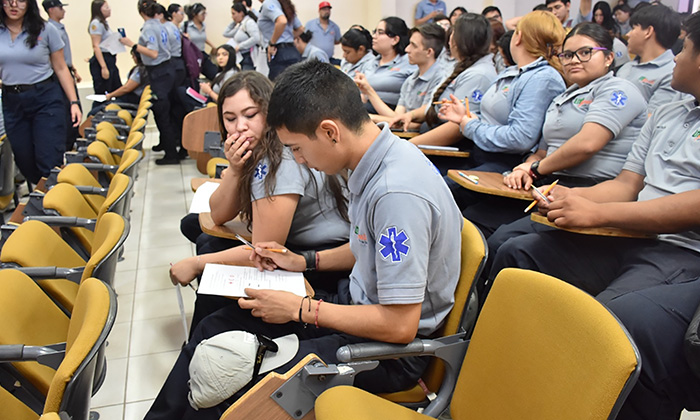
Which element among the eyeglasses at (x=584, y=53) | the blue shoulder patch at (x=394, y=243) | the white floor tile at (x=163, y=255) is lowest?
the white floor tile at (x=163, y=255)

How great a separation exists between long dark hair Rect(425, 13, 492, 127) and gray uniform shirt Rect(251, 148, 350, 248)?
168cm

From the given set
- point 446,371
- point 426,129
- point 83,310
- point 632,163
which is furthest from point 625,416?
point 426,129

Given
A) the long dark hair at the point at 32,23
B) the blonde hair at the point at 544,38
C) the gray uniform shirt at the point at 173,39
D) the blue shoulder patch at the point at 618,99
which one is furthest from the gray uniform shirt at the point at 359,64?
the blue shoulder patch at the point at 618,99

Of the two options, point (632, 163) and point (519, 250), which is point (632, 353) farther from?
point (632, 163)

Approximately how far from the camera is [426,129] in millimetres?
3232

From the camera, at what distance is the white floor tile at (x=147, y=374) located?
1.99 metres

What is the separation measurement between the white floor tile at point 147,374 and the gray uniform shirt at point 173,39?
4322 millimetres

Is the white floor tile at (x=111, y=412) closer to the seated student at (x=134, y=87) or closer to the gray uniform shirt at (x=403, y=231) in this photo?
the gray uniform shirt at (x=403, y=231)

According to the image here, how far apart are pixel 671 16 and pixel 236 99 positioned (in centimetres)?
260

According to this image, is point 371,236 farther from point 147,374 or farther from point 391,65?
point 391,65

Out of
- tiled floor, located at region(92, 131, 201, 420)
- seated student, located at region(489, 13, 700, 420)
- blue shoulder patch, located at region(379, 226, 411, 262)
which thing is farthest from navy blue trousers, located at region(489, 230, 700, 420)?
tiled floor, located at region(92, 131, 201, 420)

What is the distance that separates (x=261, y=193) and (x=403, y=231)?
2.08ft

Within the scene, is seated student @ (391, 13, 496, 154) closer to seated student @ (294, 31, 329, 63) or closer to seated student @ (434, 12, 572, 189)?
seated student @ (434, 12, 572, 189)

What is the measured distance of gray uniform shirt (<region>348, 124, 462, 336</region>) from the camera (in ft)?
3.60
